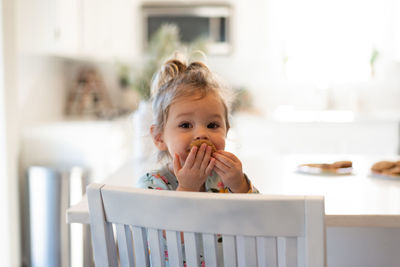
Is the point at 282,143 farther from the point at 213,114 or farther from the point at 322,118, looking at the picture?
the point at 213,114

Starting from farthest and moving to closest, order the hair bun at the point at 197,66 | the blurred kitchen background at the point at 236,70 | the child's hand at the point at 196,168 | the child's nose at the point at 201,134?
the blurred kitchen background at the point at 236,70 < the hair bun at the point at 197,66 < the child's nose at the point at 201,134 < the child's hand at the point at 196,168

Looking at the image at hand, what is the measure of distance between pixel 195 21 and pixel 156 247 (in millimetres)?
3247

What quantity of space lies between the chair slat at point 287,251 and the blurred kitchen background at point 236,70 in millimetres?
2233

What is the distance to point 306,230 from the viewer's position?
24.3 inches

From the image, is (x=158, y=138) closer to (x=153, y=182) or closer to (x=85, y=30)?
(x=153, y=182)

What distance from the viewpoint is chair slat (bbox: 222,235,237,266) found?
2.16 feet

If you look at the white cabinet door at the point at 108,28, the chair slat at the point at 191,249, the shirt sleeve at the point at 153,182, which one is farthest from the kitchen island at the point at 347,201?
the white cabinet door at the point at 108,28

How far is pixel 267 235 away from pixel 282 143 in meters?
2.92

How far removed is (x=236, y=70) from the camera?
404cm

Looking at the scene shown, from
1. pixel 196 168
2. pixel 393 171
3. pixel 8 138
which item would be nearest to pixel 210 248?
pixel 196 168

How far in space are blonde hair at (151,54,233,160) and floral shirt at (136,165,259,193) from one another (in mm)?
113

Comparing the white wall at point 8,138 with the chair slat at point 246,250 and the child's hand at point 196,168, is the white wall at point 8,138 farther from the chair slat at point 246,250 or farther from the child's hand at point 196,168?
the chair slat at point 246,250

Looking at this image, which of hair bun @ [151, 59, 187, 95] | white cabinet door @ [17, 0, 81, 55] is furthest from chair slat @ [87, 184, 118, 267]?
white cabinet door @ [17, 0, 81, 55]

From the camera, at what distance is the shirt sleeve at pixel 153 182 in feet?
3.46
